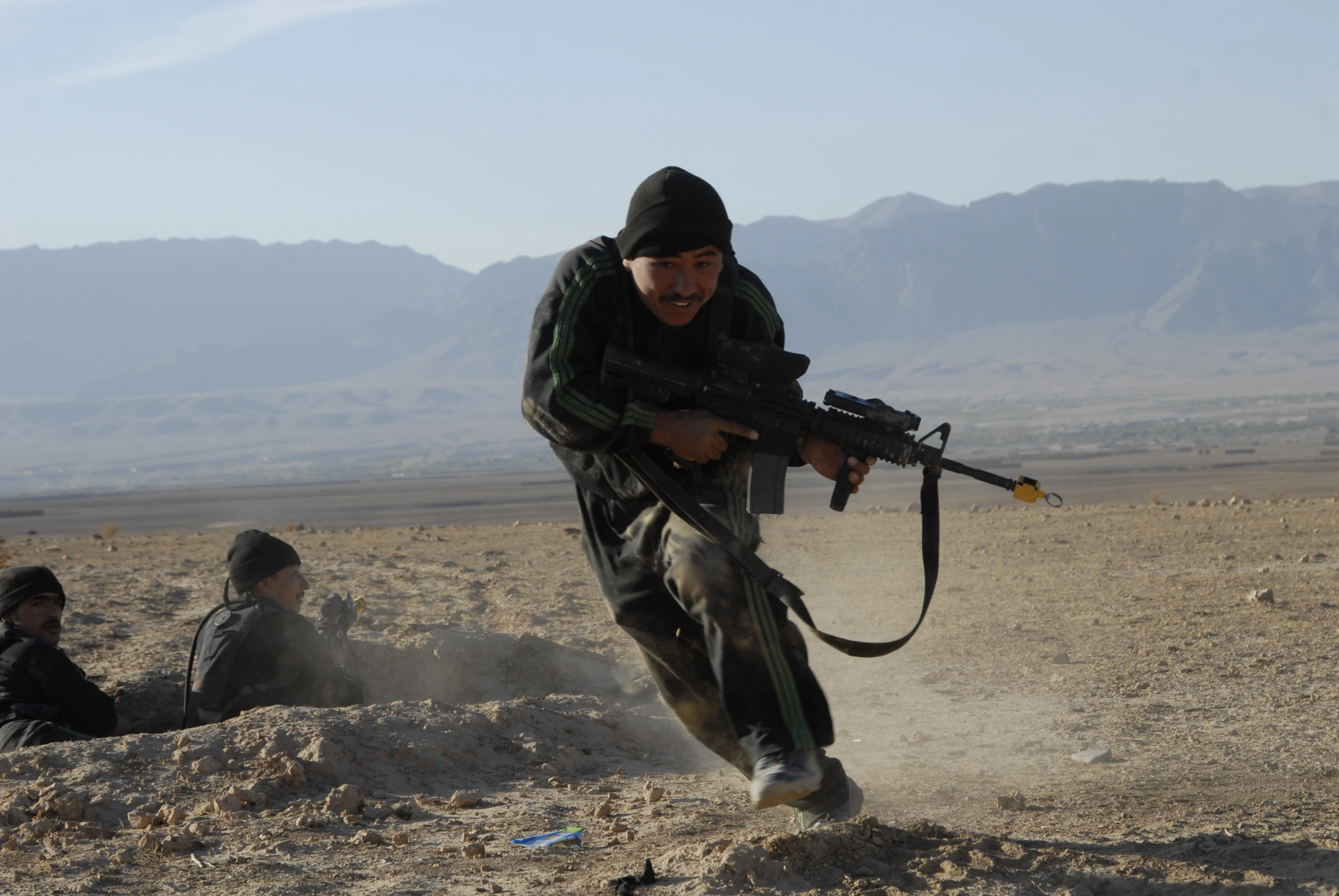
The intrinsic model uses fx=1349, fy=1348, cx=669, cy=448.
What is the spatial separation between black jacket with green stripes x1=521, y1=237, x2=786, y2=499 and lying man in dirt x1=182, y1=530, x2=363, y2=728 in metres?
2.26

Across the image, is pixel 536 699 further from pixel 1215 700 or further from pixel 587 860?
pixel 1215 700

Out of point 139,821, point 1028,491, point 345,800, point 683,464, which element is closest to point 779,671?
point 683,464

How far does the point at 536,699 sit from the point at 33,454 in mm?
177715

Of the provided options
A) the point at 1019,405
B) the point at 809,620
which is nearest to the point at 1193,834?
the point at 809,620

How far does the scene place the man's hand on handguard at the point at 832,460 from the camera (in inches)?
154

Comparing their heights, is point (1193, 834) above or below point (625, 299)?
below

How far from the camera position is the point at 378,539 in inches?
679

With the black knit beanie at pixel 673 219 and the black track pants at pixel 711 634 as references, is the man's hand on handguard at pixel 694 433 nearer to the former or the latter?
the black track pants at pixel 711 634

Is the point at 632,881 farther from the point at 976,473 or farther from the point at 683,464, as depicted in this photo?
the point at 976,473

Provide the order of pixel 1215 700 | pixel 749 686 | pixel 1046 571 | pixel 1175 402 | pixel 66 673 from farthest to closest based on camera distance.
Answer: pixel 1175 402 < pixel 1046 571 < pixel 1215 700 < pixel 66 673 < pixel 749 686

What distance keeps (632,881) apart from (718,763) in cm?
213

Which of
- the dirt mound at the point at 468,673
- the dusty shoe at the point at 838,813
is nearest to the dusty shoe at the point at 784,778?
the dusty shoe at the point at 838,813

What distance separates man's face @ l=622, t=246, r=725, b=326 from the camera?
147 inches

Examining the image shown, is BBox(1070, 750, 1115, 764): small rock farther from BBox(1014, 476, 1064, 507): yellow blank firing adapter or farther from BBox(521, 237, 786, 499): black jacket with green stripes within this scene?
BBox(521, 237, 786, 499): black jacket with green stripes
